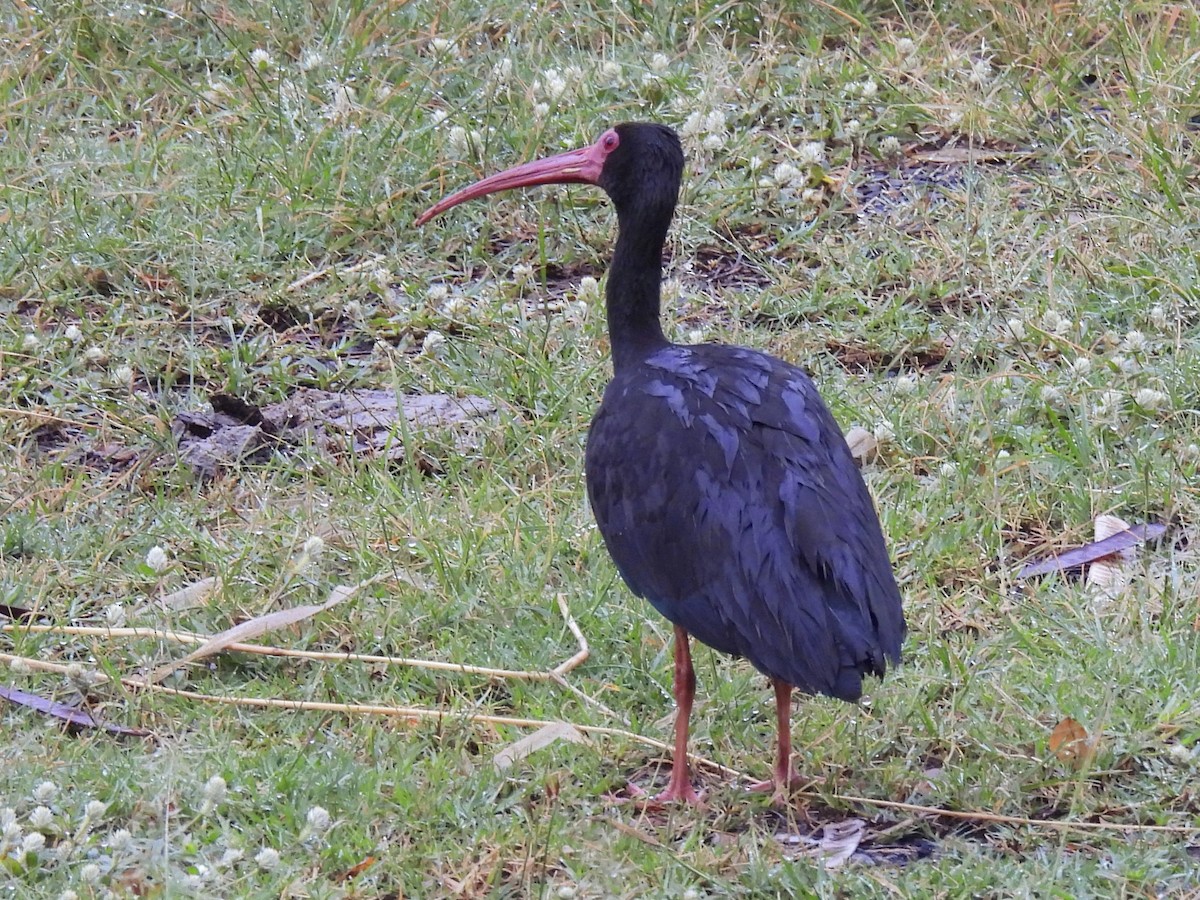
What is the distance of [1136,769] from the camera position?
362 centimetres

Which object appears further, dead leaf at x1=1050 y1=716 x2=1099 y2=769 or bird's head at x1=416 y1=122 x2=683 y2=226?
bird's head at x1=416 y1=122 x2=683 y2=226

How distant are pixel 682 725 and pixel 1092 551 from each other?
1418 mm

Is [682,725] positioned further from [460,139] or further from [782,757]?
[460,139]

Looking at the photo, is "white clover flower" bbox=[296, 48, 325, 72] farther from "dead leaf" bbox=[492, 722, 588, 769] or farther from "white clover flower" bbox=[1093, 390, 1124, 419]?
"dead leaf" bbox=[492, 722, 588, 769]

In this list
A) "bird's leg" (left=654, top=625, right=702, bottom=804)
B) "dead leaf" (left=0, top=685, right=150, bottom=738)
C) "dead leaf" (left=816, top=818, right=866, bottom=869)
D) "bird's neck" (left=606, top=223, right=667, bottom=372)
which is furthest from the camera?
"bird's neck" (left=606, top=223, right=667, bottom=372)

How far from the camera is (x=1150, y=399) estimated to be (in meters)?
4.84

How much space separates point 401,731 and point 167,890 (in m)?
0.74

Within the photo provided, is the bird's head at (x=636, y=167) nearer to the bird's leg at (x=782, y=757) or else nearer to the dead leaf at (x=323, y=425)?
the dead leaf at (x=323, y=425)

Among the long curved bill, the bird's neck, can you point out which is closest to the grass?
the bird's neck

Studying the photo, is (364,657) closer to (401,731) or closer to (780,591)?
(401,731)

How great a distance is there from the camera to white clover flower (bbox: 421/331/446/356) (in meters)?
5.49

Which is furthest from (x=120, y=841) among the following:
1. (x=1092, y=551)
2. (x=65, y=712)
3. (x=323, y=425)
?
(x=1092, y=551)

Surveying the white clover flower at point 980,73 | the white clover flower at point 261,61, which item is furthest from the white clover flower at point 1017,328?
the white clover flower at point 261,61

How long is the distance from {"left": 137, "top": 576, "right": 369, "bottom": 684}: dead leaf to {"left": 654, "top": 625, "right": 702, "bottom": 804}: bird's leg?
1.06 metres
